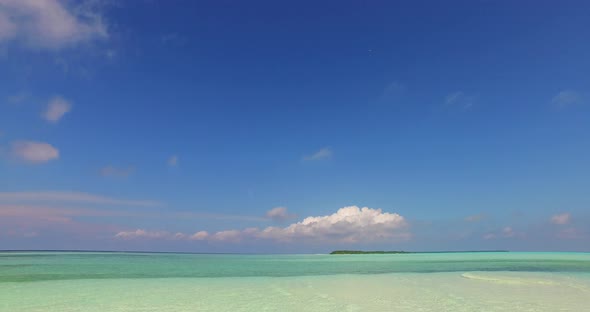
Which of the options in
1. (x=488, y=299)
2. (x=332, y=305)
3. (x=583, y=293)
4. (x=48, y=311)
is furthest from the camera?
(x=583, y=293)

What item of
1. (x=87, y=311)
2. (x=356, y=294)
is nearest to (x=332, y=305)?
(x=356, y=294)

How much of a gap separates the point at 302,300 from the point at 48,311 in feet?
28.7

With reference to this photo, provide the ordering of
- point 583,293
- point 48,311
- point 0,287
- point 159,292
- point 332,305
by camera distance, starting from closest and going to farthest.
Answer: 1. point 48,311
2. point 332,305
3. point 583,293
4. point 159,292
5. point 0,287

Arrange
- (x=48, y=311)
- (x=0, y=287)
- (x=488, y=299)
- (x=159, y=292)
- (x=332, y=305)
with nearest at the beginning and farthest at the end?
(x=48, y=311)
(x=332, y=305)
(x=488, y=299)
(x=159, y=292)
(x=0, y=287)

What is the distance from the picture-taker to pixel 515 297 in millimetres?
14930

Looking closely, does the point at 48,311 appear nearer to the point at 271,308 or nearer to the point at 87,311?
the point at 87,311

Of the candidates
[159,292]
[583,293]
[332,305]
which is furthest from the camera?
[159,292]

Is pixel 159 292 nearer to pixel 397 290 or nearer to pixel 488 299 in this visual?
pixel 397 290

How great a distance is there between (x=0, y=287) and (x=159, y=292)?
8.91 metres

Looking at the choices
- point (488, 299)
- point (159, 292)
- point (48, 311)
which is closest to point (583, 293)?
point (488, 299)

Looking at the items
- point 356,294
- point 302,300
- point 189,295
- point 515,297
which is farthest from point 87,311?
point 515,297

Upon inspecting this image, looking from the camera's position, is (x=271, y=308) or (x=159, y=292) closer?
(x=271, y=308)

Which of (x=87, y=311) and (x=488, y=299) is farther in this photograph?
(x=488, y=299)

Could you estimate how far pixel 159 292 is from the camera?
1773 centimetres
